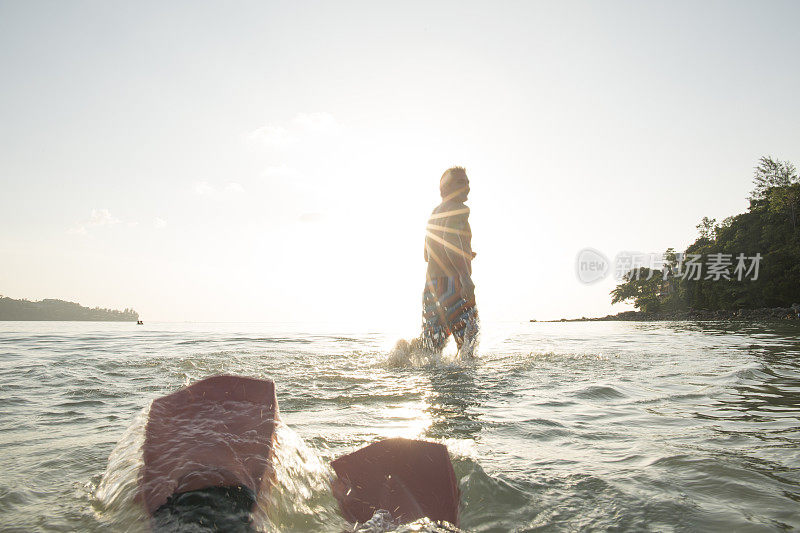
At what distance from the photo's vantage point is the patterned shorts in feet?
24.1

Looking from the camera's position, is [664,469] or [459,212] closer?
[664,469]

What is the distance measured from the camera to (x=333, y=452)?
2.36m

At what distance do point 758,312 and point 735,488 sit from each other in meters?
48.4

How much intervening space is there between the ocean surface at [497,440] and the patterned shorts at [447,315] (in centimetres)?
169

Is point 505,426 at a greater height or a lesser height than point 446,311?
lesser

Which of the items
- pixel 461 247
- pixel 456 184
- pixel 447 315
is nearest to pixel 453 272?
pixel 461 247

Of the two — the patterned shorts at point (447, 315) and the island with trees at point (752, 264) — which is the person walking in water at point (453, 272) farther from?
the island with trees at point (752, 264)

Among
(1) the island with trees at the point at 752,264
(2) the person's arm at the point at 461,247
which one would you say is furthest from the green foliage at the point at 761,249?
(2) the person's arm at the point at 461,247

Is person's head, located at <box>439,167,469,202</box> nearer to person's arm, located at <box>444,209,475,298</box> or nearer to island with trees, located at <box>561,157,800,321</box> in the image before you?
person's arm, located at <box>444,209,475,298</box>

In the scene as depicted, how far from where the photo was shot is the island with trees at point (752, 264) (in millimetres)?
41562

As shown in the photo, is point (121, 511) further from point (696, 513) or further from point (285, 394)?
point (285, 394)

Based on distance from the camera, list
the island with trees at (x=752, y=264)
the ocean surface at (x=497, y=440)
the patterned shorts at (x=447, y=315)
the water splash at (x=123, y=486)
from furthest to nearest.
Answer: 1. the island with trees at (x=752, y=264)
2. the patterned shorts at (x=447, y=315)
3. the ocean surface at (x=497, y=440)
4. the water splash at (x=123, y=486)

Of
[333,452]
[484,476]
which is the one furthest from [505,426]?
[333,452]

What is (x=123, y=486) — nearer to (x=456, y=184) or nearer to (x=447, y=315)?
(x=447, y=315)
